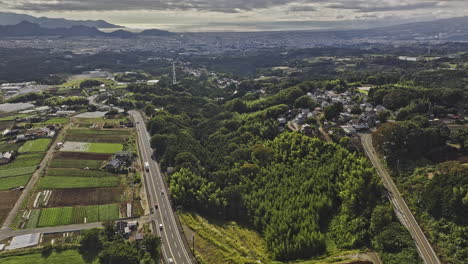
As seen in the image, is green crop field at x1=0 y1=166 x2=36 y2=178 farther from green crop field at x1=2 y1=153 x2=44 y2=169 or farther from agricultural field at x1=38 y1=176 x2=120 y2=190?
agricultural field at x1=38 y1=176 x2=120 y2=190

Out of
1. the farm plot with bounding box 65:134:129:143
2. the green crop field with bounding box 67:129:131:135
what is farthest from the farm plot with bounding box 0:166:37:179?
the green crop field with bounding box 67:129:131:135

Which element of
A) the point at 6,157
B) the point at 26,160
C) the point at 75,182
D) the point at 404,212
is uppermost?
the point at 6,157

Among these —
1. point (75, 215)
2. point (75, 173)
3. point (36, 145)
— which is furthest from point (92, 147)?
point (75, 215)

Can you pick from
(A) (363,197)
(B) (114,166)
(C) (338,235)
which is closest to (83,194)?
(B) (114,166)

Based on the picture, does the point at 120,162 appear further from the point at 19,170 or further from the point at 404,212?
the point at 404,212

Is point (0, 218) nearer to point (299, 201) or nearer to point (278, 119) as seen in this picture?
point (299, 201)

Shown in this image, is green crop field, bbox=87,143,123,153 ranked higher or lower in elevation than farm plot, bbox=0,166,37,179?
higher
